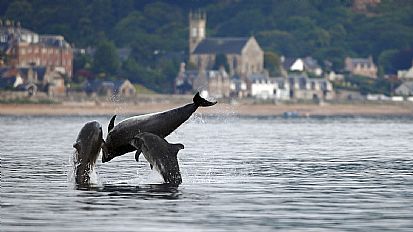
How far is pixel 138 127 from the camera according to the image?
46.6 meters

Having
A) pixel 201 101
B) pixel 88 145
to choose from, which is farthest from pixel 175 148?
pixel 88 145

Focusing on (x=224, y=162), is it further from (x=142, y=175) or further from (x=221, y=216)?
(x=221, y=216)

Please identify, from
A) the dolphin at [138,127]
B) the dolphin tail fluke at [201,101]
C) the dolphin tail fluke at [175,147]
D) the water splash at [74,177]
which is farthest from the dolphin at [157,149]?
the water splash at [74,177]

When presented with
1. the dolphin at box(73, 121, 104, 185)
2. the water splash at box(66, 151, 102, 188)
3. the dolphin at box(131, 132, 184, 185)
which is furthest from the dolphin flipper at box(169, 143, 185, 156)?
the water splash at box(66, 151, 102, 188)

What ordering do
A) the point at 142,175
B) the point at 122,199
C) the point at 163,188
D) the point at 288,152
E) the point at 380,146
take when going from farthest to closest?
the point at 380,146 → the point at 288,152 → the point at 142,175 → the point at 163,188 → the point at 122,199

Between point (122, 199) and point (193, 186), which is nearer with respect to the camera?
point (122, 199)

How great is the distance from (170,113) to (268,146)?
36.0m

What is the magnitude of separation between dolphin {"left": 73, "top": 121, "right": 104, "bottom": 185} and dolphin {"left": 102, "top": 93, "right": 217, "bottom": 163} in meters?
0.38

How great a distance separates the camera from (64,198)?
43.1 meters

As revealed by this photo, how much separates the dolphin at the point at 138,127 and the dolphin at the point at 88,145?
0.38m

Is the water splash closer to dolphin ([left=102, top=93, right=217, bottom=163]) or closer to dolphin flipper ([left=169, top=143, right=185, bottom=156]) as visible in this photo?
dolphin ([left=102, top=93, right=217, bottom=163])

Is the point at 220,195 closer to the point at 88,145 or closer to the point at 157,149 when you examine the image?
the point at 157,149

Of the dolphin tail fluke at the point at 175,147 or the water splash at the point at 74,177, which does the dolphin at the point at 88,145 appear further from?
the dolphin tail fluke at the point at 175,147

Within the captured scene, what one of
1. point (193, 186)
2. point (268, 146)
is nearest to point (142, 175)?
point (193, 186)
